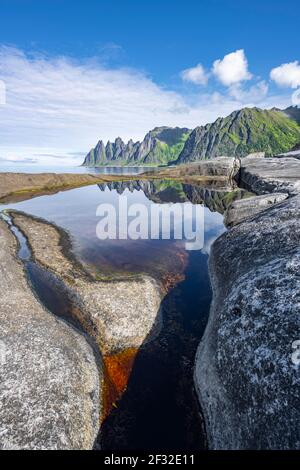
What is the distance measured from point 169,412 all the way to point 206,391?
2767 mm

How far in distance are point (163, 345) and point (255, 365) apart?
397 inches

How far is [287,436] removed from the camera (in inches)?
497

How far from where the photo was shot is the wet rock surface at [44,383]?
15.7m

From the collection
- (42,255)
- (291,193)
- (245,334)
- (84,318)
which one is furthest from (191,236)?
(245,334)

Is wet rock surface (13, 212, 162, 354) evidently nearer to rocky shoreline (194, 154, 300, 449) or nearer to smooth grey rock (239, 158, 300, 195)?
rocky shoreline (194, 154, 300, 449)

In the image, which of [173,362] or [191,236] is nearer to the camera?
[173,362]

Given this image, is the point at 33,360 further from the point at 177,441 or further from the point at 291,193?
the point at 291,193

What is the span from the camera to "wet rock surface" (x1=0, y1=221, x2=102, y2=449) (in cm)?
1573

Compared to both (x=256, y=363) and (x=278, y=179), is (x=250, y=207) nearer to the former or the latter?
(x=278, y=179)

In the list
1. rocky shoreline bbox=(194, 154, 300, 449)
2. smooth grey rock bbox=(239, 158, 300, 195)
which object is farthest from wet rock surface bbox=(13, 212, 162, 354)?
smooth grey rock bbox=(239, 158, 300, 195)

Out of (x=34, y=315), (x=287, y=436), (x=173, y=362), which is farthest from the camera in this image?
(x=34, y=315)

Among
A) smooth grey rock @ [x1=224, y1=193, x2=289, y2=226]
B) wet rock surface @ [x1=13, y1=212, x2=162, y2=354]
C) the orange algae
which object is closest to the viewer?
the orange algae

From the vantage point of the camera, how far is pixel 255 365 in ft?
51.3

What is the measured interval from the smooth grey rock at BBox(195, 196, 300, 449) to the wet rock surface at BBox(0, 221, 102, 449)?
7.73m
